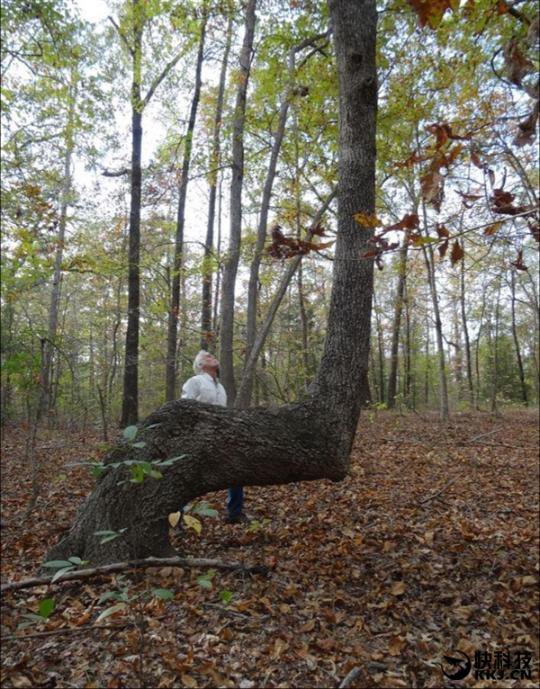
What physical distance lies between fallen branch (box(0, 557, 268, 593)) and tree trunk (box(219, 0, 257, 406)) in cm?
507

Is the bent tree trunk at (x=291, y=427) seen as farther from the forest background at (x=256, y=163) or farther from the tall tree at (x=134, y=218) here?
the tall tree at (x=134, y=218)

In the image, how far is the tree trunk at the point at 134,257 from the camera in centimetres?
1002

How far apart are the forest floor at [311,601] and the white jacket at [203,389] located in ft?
4.55

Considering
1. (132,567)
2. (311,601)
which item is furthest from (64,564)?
(311,601)

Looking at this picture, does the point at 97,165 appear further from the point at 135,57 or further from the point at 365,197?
the point at 365,197

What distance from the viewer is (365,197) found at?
12.8ft

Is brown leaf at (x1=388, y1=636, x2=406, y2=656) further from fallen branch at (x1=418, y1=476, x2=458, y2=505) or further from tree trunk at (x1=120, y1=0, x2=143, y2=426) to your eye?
tree trunk at (x1=120, y1=0, x2=143, y2=426)

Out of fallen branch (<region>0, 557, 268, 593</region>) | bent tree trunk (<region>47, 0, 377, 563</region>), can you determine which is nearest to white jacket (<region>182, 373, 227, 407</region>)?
bent tree trunk (<region>47, 0, 377, 563</region>)

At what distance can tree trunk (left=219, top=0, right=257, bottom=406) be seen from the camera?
27.2 feet

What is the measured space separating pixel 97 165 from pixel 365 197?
10.7 m

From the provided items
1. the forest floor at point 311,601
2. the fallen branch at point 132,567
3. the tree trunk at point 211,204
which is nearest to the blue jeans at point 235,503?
the forest floor at point 311,601

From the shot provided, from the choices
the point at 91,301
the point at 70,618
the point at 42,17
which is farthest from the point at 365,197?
the point at 91,301

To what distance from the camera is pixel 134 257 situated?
10164 millimetres

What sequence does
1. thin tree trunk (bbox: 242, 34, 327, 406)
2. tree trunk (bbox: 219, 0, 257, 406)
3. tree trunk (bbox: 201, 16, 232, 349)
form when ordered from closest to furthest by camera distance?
1. thin tree trunk (bbox: 242, 34, 327, 406)
2. tree trunk (bbox: 219, 0, 257, 406)
3. tree trunk (bbox: 201, 16, 232, 349)
